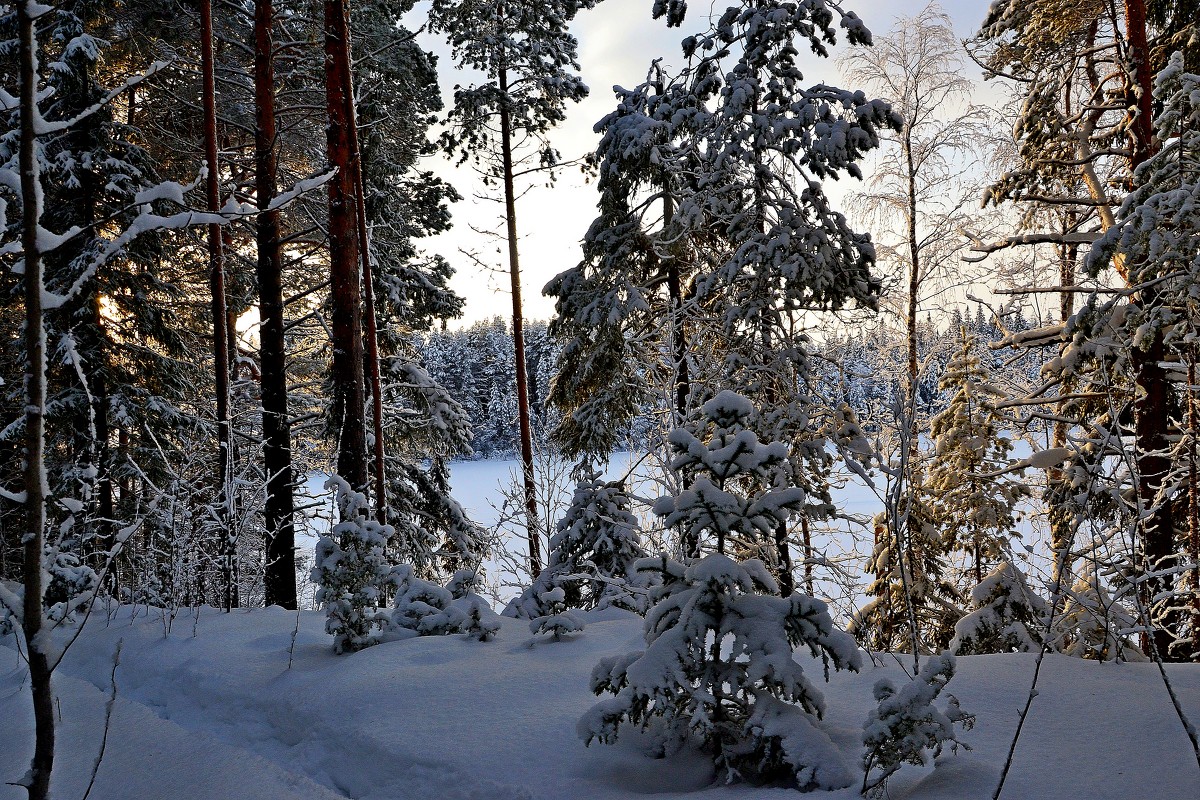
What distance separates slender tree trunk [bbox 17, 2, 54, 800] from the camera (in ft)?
6.26

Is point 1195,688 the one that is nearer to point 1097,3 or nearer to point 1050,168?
point 1050,168

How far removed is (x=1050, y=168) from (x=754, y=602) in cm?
793

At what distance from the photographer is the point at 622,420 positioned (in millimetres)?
10250

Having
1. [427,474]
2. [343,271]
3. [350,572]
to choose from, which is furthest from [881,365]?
[350,572]

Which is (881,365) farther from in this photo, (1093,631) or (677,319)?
(1093,631)

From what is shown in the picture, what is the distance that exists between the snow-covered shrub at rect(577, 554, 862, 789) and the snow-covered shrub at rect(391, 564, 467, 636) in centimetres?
241

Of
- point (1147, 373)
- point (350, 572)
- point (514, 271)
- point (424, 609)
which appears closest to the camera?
point (350, 572)

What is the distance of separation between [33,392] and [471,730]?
7.50 ft

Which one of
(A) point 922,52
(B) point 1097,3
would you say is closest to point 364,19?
(A) point 922,52

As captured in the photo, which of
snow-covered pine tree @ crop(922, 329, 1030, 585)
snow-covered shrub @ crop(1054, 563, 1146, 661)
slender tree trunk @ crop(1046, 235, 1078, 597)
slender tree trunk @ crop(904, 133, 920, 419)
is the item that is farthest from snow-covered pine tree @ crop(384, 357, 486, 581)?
snow-covered shrub @ crop(1054, 563, 1146, 661)

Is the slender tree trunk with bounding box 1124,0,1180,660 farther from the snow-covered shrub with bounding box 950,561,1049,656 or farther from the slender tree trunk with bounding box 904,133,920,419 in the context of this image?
the slender tree trunk with bounding box 904,133,920,419

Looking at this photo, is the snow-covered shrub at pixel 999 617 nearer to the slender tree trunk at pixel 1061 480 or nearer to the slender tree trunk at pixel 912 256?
the slender tree trunk at pixel 1061 480

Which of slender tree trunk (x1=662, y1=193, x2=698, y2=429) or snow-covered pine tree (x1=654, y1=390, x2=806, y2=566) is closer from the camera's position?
snow-covered pine tree (x1=654, y1=390, x2=806, y2=566)

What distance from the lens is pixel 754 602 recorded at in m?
2.85
